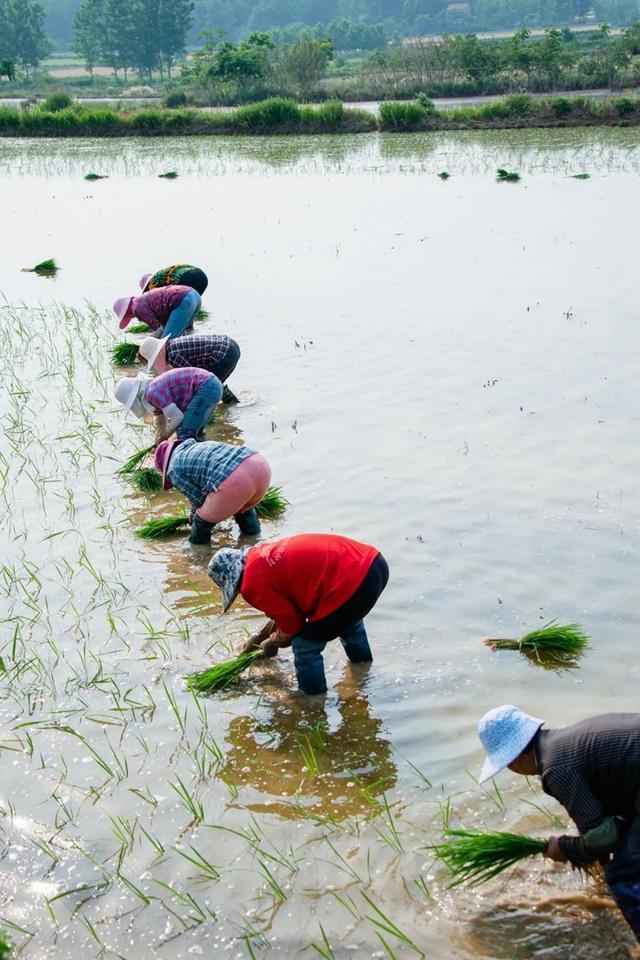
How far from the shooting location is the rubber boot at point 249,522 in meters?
5.39

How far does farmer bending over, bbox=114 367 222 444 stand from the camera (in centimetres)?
596

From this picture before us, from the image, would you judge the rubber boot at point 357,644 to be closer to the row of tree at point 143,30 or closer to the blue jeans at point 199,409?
the blue jeans at point 199,409

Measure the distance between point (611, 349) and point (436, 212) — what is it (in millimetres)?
7283

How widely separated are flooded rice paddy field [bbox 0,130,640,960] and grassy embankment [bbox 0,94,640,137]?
587 inches

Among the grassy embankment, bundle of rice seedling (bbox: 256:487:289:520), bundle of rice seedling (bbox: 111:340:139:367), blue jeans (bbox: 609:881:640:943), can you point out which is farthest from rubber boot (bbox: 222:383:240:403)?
the grassy embankment

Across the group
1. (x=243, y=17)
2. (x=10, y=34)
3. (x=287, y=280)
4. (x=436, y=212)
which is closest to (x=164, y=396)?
(x=287, y=280)

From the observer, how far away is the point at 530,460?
19.9 ft

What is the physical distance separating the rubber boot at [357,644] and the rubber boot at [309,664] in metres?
0.17

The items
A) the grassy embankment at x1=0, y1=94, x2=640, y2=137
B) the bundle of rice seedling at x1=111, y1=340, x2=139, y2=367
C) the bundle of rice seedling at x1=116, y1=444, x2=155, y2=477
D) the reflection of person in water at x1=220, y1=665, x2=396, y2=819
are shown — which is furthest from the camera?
the grassy embankment at x1=0, y1=94, x2=640, y2=137

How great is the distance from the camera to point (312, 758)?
3539mm

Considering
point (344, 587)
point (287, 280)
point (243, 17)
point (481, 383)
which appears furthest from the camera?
point (243, 17)

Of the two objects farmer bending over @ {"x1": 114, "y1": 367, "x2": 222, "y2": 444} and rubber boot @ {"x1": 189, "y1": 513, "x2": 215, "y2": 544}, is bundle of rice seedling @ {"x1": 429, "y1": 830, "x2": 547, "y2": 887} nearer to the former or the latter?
rubber boot @ {"x1": 189, "y1": 513, "x2": 215, "y2": 544}

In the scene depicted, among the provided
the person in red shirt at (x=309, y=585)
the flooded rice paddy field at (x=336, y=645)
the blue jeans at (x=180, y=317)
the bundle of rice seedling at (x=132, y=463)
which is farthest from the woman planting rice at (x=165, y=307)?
the person in red shirt at (x=309, y=585)

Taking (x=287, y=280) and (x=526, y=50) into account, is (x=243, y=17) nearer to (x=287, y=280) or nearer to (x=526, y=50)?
(x=526, y=50)
